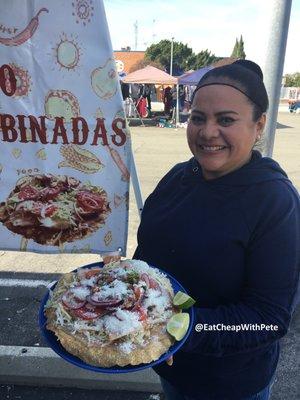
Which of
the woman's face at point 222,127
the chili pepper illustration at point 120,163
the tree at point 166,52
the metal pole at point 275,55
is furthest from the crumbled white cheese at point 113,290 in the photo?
the tree at point 166,52

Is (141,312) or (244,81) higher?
(244,81)

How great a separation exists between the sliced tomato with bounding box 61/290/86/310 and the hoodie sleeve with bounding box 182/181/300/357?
0.44 meters

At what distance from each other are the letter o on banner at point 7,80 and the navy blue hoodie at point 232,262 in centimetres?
138

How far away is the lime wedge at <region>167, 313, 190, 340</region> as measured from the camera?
148 cm

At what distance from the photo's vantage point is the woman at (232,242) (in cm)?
147

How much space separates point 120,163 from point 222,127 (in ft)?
4.22

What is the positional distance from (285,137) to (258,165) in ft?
51.8

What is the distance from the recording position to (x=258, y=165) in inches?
62.5

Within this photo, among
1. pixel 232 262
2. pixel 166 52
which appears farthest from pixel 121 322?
pixel 166 52

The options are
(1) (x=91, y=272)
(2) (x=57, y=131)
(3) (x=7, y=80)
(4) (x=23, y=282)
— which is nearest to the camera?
(1) (x=91, y=272)

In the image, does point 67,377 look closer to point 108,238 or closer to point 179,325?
point 108,238

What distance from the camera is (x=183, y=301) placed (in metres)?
1.54

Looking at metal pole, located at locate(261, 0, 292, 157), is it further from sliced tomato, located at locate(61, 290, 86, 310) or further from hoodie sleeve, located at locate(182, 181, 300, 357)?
sliced tomato, located at locate(61, 290, 86, 310)

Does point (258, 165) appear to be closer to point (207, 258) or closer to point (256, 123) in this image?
point (256, 123)
